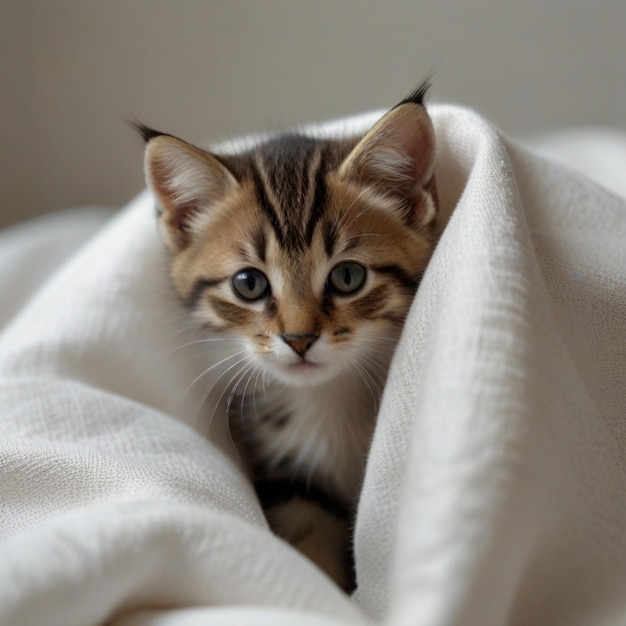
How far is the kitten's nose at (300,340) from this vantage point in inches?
33.9

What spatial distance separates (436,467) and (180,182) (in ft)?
1.98

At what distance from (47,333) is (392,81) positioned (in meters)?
1.26

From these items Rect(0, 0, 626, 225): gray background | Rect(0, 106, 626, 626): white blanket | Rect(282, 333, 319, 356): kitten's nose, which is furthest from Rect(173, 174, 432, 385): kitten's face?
Rect(0, 0, 626, 225): gray background

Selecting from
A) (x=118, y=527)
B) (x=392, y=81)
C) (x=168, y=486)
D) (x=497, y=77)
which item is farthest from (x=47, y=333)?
(x=497, y=77)

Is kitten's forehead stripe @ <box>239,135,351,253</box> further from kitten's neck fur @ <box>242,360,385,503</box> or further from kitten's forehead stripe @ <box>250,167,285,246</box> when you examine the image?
kitten's neck fur @ <box>242,360,385,503</box>

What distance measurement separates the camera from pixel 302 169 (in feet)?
3.16

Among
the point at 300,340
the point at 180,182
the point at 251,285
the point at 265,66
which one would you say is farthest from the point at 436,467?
the point at 265,66

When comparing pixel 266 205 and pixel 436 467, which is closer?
pixel 436 467

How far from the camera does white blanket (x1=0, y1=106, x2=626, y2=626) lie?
1.74 ft

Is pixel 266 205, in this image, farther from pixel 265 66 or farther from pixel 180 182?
pixel 265 66

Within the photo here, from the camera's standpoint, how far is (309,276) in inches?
35.0

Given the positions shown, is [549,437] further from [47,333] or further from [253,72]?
[253,72]

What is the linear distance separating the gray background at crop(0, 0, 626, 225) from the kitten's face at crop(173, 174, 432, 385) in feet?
3.28

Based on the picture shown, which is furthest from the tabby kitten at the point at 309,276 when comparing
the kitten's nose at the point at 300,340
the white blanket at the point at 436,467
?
the white blanket at the point at 436,467
